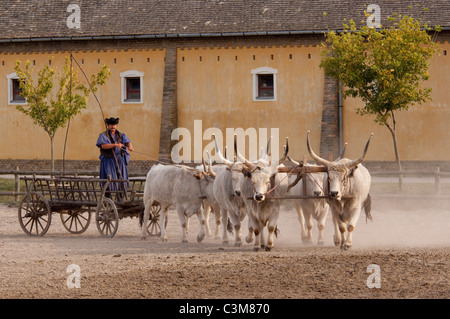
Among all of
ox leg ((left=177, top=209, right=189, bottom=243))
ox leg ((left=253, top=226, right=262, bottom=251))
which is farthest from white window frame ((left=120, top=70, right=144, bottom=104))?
ox leg ((left=253, top=226, right=262, bottom=251))

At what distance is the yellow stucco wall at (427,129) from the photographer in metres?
35.2

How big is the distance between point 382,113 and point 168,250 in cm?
1677

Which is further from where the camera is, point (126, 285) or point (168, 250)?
point (168, 250)

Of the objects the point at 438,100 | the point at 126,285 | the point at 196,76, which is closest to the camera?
the point at 126,285

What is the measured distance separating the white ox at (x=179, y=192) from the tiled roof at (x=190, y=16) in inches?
705

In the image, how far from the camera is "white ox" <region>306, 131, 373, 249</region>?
16047 millimetres

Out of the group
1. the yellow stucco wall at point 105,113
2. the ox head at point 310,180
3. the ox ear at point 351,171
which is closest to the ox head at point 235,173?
the ox head at point 310,180

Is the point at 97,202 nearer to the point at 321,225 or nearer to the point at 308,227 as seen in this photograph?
the point at 308,227

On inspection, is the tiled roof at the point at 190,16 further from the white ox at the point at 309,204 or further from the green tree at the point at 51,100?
the white ox at the point at 309,204

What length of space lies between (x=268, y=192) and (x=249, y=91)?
21387 millimetres

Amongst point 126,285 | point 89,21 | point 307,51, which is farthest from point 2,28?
point 126,285

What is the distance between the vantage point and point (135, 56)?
38.4 metres

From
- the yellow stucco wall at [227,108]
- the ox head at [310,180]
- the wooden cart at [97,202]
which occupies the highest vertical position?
the yellow stucco wall at [227,108]
